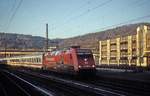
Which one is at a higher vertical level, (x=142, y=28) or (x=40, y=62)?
(x=142, y=28)

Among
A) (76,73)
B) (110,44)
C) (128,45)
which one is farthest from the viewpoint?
(110,44)

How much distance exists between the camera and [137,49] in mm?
92875

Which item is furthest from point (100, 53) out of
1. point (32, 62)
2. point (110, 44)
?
point (32, 62)

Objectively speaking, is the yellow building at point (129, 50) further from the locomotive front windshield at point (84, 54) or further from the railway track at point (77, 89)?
the railway track at point (77, 89)

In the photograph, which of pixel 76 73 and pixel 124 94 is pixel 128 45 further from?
pixel 124 94

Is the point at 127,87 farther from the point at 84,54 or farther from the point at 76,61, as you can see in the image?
the point at 84,54

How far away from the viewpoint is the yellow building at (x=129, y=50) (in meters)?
87.7

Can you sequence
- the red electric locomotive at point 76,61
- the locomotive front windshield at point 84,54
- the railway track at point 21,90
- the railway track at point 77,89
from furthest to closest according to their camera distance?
1. the locomotive front windshield at point 84,54
2. the red electric locomotive at point 76,61
3. the railway track at point 21,90
4. the railway track at point 77,89

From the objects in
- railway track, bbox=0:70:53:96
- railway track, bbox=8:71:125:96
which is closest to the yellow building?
railway track, bbox=0:70:53:96

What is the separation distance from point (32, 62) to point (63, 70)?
33554 mm

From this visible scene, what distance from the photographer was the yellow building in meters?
87.7

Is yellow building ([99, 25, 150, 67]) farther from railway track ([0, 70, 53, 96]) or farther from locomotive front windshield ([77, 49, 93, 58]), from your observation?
railway track ([0, 70, 53, 96])

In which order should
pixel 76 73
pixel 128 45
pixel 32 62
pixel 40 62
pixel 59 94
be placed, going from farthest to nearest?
pixel 128 45
pixel 32 62
pixel 40 62
pixel 76 73
pixel 59 94

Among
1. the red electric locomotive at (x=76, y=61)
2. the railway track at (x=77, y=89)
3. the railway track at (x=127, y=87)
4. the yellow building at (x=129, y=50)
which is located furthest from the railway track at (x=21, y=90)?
the yellow building at (x=129, y=50)
